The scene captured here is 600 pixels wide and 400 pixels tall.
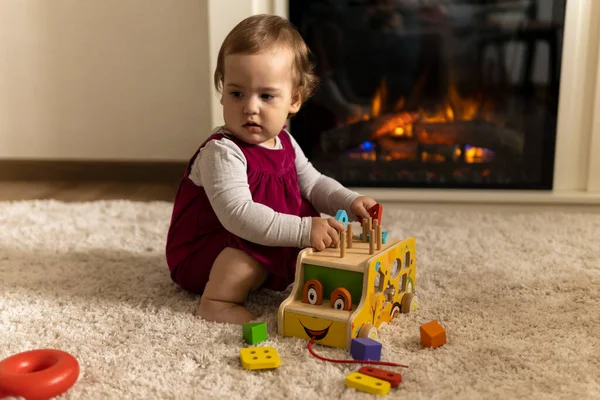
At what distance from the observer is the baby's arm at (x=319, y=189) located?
1.24 meters

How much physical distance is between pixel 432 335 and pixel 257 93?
1.56ft

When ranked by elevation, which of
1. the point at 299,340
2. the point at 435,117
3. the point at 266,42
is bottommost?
the point at 299,340

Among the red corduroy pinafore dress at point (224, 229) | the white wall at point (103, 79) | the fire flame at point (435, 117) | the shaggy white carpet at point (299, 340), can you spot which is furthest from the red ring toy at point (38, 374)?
the white wall at point (103, 79)

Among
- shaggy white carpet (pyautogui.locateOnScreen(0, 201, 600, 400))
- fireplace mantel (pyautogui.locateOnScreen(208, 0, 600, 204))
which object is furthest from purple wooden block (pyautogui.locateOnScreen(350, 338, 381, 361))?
fireplace mantel (pyautogui.locateOnScreen(208, 0, 600, 204))

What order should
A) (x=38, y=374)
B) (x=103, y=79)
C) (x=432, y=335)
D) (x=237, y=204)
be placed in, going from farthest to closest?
1. (x=103, y=79)
2. (x=237, y=204)
3. (x=432, y=335)
4. (x=38, y=374)

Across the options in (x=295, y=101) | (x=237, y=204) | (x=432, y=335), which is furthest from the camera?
(x=295, y=101)

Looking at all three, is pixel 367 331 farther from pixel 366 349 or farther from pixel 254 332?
pixel 254 332

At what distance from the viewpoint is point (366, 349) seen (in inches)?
34.8

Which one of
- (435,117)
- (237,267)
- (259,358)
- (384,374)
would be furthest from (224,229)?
(435,117)

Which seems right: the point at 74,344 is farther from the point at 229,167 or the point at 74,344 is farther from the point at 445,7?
the point at 445,7

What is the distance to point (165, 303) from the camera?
1.13m

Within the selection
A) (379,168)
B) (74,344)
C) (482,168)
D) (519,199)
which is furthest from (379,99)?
(74,344)

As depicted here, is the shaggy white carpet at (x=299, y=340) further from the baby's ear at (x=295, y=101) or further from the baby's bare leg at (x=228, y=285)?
the baby's ear at (x=295, y=101)

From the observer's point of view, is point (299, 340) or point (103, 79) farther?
point (103, 79)
